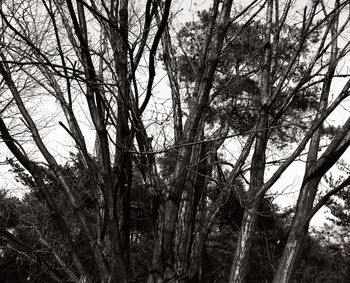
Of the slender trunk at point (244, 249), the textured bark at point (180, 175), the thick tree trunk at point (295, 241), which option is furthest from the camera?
the slender trunk at point (244, 249)

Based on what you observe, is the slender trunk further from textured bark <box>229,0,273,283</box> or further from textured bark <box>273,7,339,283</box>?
textured bark <box>273,7,339,283</box>

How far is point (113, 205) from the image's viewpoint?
10.2ft

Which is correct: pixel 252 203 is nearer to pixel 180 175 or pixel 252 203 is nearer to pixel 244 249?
pixel 244 249

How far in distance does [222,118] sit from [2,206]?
858 centimetres

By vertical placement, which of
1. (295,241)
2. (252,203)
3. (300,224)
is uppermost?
(252,203)

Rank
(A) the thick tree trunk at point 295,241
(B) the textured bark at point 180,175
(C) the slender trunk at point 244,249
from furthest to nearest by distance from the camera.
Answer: (C) the slender trunk at point 244,249, (A) the thick tree trunk at point 295,241, (B) the textured bark at point 180,175

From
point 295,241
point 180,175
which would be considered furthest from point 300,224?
point 180,175

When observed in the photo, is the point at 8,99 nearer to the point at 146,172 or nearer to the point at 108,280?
the point at 146,172

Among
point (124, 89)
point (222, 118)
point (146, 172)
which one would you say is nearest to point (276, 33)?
point (222, 118)

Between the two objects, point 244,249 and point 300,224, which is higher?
point 300,224

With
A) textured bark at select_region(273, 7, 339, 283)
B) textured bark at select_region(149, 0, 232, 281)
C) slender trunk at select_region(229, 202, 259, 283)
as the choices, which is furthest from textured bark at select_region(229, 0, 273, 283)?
textured bark at select_region(149, 0, 232, 281)

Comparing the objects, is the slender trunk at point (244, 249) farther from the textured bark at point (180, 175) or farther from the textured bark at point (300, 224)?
the textured bark at point (180, 175)

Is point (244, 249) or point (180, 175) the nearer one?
point (180, 175)

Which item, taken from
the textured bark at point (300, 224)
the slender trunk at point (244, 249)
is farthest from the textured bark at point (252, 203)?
the textured bark at point (300, 224)
